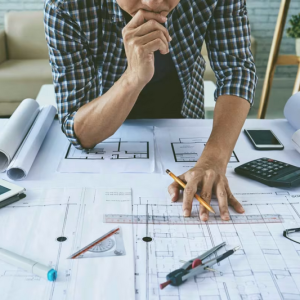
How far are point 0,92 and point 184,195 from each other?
98.5 inches

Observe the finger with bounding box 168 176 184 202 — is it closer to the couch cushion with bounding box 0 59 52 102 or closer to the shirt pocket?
the shirt pocket

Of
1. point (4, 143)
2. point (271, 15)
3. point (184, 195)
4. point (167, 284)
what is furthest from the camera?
point (271, 15)

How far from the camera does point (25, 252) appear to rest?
62 cm

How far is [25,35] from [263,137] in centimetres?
280

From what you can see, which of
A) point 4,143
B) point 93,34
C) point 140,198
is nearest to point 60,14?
point 93,34

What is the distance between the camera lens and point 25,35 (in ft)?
10.9

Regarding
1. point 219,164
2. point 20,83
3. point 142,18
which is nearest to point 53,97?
point 20,83

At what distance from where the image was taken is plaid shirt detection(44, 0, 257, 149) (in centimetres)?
99

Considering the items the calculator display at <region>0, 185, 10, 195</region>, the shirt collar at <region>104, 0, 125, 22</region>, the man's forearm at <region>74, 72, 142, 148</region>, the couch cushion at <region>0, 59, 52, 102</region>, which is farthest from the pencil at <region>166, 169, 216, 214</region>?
the couch cushion at <region>0, 59, 52, 102</region>

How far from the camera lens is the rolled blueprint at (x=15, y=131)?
893 mm

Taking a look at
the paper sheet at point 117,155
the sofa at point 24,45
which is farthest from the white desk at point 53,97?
the paper sheet at point 117,155

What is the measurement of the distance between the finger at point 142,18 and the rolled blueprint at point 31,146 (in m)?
0.36

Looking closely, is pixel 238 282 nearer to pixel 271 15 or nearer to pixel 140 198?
pixel 140 198

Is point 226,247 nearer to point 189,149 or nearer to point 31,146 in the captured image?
point 189,149
